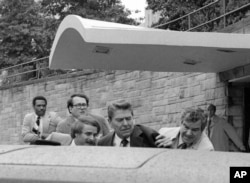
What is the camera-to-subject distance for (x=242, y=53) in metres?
10.9

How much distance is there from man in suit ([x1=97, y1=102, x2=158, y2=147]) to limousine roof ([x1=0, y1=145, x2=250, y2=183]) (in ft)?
9.64

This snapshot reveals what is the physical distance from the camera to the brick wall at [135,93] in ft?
49.6

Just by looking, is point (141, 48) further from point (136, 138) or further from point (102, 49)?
point (136, 138)

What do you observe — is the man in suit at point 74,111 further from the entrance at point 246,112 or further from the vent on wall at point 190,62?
the entrance at point 246,112

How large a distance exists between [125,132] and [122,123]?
0.09m

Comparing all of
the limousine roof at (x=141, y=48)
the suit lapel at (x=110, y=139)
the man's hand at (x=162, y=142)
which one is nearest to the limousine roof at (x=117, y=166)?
the man's hand at (x=162, y=142)

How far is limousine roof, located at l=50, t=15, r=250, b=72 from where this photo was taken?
9.70m

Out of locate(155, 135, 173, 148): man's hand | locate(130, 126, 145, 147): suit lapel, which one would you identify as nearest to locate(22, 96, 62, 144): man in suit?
locate(130, 126, 145, 147): suit lapel

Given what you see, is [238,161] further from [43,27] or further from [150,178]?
[43,27]

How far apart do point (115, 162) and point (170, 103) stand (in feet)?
45.3

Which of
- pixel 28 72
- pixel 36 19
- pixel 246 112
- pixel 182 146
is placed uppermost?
pixel 36 19

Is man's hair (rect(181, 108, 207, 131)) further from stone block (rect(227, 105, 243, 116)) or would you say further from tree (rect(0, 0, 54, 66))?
tree (rect(0, 0, 54, 66))

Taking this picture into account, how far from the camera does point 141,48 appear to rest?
10336 mm

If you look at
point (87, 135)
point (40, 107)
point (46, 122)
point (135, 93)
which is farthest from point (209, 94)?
point (87, 135)
